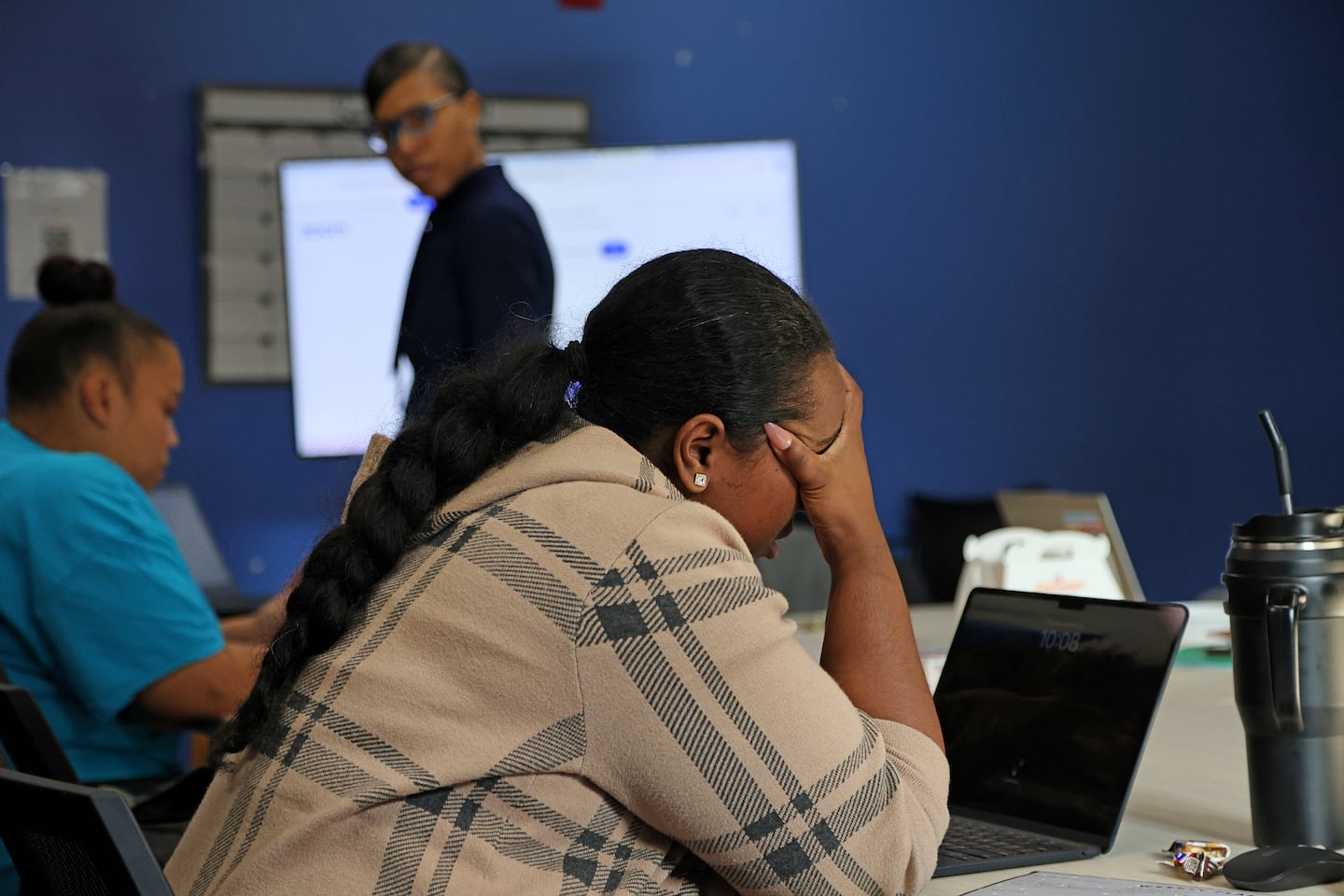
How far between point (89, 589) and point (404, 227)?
2.18 metres

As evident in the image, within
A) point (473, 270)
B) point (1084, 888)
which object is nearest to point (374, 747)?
point (1084, 888)

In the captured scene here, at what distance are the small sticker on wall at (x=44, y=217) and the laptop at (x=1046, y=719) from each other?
3249mm

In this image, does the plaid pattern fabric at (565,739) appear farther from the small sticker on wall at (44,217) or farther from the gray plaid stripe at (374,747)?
the small sticker on wall at (44,217)

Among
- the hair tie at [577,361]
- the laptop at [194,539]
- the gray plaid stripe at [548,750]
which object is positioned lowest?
the laptop at [194,539]

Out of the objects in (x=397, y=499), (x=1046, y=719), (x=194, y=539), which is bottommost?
(x=194, y=539)

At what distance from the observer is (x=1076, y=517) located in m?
2.34

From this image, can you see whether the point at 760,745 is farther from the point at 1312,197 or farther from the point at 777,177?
the point at 1312,197

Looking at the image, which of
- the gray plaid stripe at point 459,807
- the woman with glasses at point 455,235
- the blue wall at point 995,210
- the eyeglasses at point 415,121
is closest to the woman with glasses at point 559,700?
the gray plaid stripe at point 459,807

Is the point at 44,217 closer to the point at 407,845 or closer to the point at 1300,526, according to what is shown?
the point at 407,845

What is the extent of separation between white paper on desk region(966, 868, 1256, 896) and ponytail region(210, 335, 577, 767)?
47 centimetres

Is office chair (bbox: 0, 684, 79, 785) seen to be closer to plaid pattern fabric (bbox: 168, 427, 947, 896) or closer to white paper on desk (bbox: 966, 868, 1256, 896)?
plaid pattern fabric (bbox: 168, 427, 947, 896)

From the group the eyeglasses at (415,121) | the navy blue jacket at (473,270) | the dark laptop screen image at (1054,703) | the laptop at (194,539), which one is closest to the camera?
the dark laptop screen image at (1054,703)

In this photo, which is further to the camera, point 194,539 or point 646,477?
point 194,539

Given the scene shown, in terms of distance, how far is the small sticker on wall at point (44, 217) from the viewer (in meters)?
3.89
